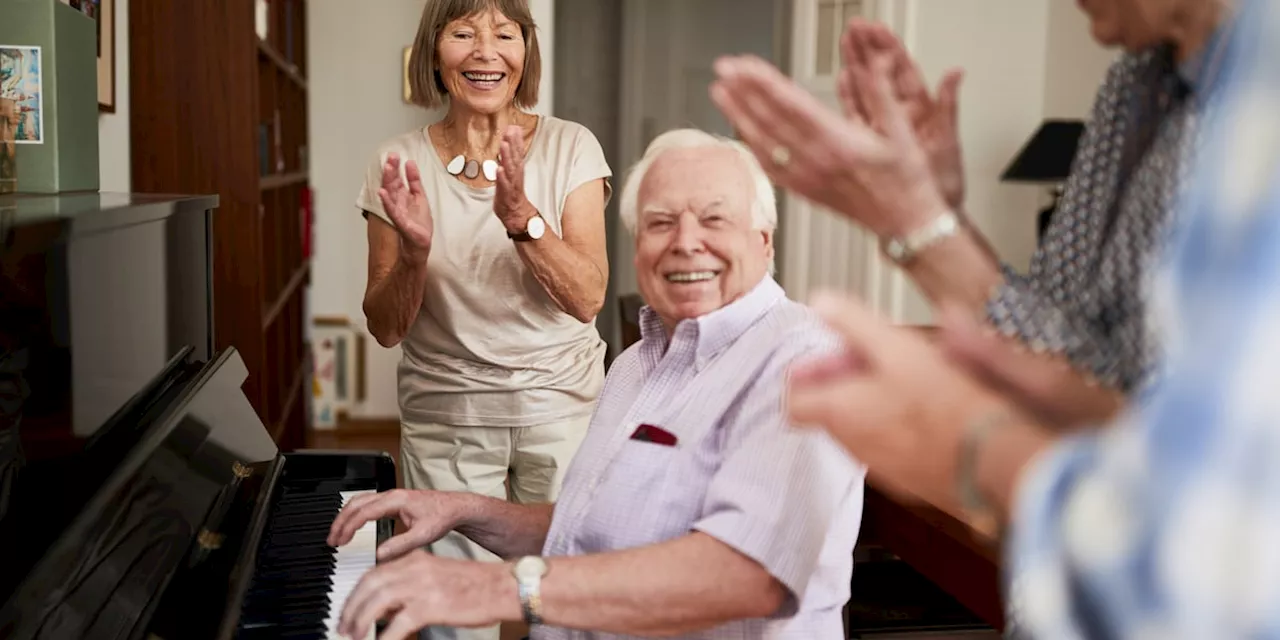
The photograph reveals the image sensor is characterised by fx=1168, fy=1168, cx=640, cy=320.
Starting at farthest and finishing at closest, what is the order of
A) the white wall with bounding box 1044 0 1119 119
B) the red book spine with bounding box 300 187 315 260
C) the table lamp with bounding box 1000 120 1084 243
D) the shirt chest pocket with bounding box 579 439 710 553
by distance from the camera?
1. the red book spine with bounding box 300 187 315 260
2. the white wall with bounding box 1044 0 1119 119
3. the table lamp with bounding box 1000 120 1084 243
4. the shirt chest pocket with bounding box 579 439 710 553

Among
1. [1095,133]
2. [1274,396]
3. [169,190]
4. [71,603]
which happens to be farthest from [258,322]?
[1274,396]

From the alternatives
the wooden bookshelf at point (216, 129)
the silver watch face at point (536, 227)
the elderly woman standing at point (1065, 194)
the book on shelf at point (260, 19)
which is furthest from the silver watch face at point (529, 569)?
the book on shelf at point (260, 19)

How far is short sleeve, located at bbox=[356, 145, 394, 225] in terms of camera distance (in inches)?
73.2

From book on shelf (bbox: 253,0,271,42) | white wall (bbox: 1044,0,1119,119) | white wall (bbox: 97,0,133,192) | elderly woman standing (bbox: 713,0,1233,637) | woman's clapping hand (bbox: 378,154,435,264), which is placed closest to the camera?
elderly woman standing (bbox: 713,0,1233,637)

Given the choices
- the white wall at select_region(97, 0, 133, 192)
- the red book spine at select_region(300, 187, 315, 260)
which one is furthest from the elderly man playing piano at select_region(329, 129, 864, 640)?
the red book spine at select_region(300, 187, 315, 260)

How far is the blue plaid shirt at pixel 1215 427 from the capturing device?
1.48 feet

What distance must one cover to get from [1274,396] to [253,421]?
56.0 inches

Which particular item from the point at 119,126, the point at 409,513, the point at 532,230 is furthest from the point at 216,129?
the point at 409,513

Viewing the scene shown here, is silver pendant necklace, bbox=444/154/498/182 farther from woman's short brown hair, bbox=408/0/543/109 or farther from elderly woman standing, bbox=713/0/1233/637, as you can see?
elderly woman standing, bbox=713/0/1233/637

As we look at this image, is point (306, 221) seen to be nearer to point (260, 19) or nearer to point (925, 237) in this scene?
point (260, 19)

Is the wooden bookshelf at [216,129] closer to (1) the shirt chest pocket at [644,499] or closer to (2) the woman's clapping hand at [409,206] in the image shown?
(2) the woman's clapping hand at [409,206]

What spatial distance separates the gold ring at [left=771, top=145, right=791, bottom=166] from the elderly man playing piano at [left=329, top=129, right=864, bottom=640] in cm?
51

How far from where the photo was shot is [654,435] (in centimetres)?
123

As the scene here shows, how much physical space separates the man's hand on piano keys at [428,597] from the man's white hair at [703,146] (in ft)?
1.53
